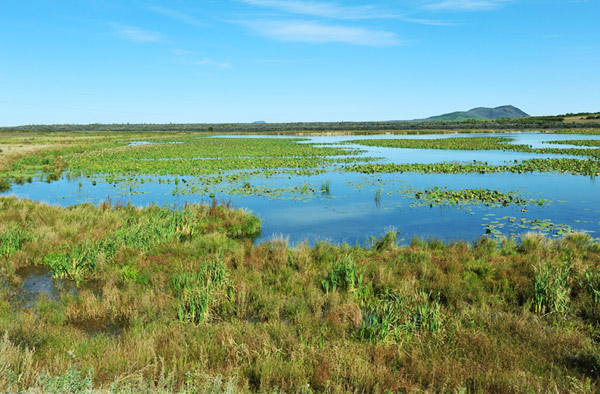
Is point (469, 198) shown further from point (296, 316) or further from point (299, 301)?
point (296, 316)

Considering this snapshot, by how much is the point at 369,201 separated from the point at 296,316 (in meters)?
12.9

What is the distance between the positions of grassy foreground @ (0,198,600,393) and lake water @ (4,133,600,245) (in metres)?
2.61

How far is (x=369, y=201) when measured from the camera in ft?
62.4

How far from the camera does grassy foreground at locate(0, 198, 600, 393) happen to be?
4.82 m

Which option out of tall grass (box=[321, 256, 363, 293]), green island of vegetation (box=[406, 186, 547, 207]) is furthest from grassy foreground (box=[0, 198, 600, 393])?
green island of vegetation (box=[406, 186, 547, 207])

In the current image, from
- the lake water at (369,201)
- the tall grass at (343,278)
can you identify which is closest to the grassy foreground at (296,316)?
the tall grass at (343,278)

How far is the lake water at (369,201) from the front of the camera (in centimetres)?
1395

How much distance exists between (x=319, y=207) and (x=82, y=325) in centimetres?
1235

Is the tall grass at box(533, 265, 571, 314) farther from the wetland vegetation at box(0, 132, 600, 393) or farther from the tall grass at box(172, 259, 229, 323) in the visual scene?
the tall grass at box(172, 259, 229, 323)

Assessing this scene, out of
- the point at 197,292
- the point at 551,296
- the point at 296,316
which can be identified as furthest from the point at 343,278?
the point at 551,296

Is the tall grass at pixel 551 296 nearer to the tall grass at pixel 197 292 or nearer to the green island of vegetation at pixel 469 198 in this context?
the tall grass at pixel 197 292

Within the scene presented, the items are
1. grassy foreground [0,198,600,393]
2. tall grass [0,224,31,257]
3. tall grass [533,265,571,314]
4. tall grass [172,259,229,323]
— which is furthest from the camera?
tall grass [0,224,31,257]

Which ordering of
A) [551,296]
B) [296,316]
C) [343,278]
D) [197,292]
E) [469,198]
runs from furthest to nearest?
[469,198] → [343,278] → [197,292] → [551,296] → [296,316]

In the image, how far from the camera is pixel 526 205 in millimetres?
17250
